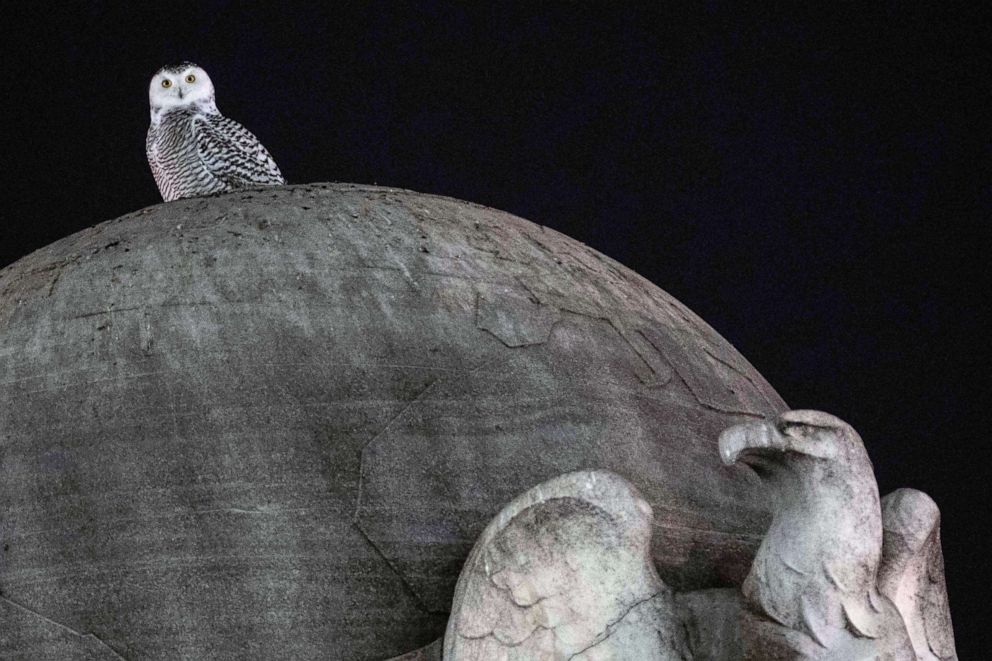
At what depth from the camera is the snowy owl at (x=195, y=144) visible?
35.6ft

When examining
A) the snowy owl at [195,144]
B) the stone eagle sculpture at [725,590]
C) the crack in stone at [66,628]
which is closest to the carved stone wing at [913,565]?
the stone eagle sculpture at [725,590]

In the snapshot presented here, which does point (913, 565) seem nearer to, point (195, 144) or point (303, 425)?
point (303, 425)

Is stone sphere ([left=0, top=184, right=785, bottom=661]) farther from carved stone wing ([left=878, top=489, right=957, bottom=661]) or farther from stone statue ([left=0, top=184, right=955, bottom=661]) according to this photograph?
carved stone wing ([left=878, top=489, right=957, bottom=661])

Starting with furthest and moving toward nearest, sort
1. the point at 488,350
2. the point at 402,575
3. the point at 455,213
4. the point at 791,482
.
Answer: the point at 455,213
the point at 488,350
the point at 402,575
the point at 791,482

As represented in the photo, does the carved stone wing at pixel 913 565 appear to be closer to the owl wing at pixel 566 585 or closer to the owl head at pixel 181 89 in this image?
the owl wing at pixel 566 585

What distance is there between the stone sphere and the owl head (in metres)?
5.10

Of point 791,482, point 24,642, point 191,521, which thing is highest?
point 791,482

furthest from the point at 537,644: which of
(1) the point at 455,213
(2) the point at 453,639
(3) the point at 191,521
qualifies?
(1) the point at 455,213

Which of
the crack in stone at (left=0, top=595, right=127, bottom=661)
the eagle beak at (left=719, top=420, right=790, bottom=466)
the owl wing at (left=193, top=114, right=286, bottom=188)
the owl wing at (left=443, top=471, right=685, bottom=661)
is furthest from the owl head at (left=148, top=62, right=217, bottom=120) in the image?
the eagle beak at (left=719, top=420, right=790, bottom=466)

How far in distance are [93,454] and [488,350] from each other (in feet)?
4.99

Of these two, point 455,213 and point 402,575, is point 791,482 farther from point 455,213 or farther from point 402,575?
point 455,213

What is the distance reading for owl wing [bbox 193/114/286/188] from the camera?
10.7 meters

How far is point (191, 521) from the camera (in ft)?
21.1

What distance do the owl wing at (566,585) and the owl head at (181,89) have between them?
23.5ft
